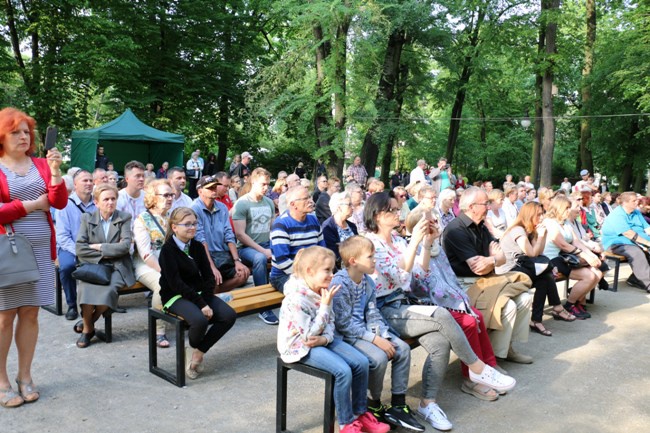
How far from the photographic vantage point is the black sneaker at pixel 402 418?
3422 mm

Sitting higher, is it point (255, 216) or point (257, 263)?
point (255, 216)

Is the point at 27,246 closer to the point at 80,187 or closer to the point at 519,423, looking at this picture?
the point at 80,187

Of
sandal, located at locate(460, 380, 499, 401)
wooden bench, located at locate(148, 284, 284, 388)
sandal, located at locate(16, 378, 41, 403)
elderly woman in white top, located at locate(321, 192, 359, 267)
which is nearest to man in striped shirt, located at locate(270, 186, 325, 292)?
wooden bench, located at locate(148, 284, 284, 388)

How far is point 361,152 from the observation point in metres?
20.2

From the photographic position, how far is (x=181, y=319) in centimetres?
404

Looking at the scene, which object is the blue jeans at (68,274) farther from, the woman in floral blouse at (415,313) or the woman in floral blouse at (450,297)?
the woman in floral blouse at (450,297)

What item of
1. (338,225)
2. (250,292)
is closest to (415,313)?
(250,292)

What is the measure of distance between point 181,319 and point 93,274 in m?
1.22

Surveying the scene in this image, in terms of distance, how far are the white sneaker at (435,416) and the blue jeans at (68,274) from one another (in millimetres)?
3774

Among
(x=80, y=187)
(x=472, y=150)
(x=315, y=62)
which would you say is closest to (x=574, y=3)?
(x=472, y=150)

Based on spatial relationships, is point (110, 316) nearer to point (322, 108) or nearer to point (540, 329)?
point (540, 329)

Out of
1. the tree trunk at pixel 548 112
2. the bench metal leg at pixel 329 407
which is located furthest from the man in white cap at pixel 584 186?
the bench metal leg at pixel 329 407

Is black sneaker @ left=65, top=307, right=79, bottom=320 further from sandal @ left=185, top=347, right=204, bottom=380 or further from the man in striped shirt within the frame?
the man in striped shirt

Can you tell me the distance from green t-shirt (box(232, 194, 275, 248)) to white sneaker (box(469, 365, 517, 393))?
3.23 meters
